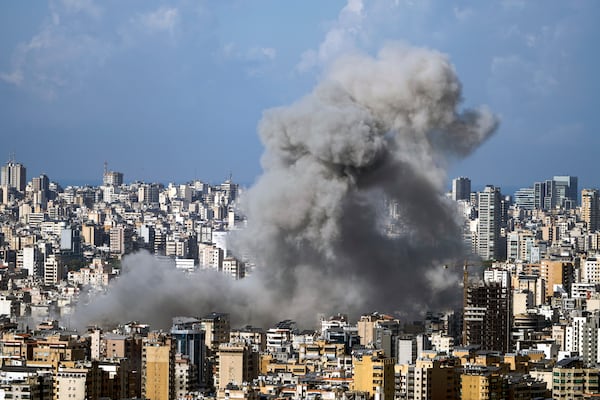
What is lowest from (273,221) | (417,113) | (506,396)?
(506,396)

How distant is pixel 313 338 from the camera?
2448cm

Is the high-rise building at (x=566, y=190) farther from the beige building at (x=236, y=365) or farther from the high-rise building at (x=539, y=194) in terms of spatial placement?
the beige building at (x=236, y=365)

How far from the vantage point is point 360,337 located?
80.3 feet

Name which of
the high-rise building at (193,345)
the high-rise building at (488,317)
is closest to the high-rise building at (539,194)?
the high-rise building at (488,317)

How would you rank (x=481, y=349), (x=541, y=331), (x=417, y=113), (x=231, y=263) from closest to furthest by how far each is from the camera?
(x=481, y=349)
(x=541, y=331)
(x=417, y=113)
(x=231, y=263)

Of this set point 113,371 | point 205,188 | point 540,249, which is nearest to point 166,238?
point 540,249

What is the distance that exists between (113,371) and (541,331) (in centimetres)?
877

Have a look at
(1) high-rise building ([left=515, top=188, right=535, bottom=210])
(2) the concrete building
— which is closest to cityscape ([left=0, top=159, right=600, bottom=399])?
(2) the concrete building

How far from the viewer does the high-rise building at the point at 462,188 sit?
4875 cm

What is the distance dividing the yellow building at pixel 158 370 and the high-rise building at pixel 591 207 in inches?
1192

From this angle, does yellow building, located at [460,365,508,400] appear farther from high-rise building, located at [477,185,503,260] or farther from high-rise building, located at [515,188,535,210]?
high-rise building, located at [515,188,535,210]

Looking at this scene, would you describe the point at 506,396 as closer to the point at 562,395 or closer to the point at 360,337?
the point at 562,395

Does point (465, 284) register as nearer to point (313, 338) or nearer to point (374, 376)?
point (313, 338)

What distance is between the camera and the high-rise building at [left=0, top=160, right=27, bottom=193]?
2367 inches
